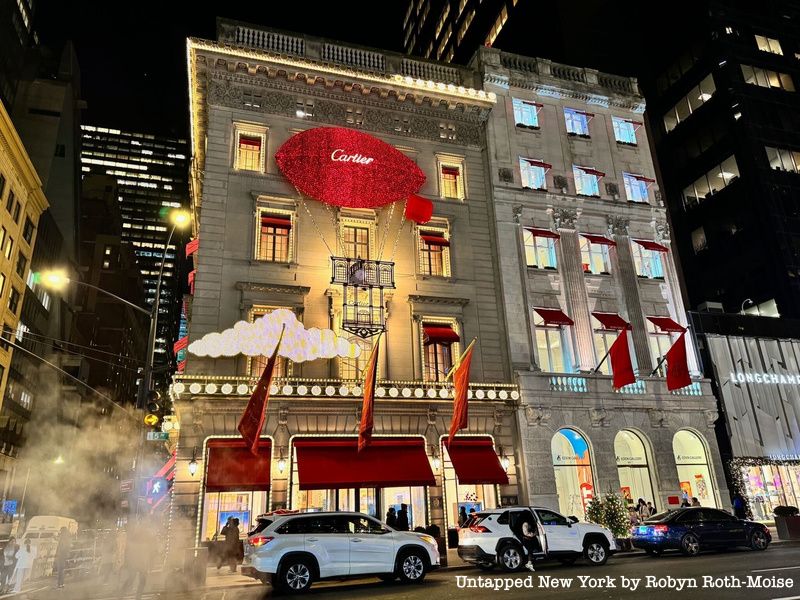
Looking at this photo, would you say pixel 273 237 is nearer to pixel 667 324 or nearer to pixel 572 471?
pixel 572 471

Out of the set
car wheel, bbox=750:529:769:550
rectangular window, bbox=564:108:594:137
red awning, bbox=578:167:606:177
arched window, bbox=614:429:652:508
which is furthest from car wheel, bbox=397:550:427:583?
rectangular window, bbox=564:108:594:137

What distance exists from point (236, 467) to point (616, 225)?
22.9 metres

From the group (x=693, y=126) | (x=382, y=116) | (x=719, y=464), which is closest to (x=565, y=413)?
(x=719, y=464)

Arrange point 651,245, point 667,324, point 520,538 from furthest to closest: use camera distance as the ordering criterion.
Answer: point 651,245 < point 667,324 < point 520,538

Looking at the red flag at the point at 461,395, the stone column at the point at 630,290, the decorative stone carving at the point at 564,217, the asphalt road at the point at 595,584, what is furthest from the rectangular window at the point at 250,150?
the stone column at the point at 630,290

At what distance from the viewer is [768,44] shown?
52.8m

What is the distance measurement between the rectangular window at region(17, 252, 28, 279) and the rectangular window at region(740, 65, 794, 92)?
248ft

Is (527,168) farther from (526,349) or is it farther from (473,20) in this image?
(473,20)

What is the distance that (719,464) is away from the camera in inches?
1059

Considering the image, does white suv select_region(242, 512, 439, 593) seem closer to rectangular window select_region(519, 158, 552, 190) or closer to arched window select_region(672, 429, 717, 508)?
arched window select_region(672, 429, 717, 508)

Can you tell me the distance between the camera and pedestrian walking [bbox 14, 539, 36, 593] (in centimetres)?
1777

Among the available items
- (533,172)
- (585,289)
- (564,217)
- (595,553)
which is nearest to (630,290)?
(585,289)

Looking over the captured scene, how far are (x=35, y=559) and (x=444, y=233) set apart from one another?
22142 millimetres

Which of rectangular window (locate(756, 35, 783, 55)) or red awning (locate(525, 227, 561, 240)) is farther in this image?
rectangular window (locate(756, 35, 783, 55))
